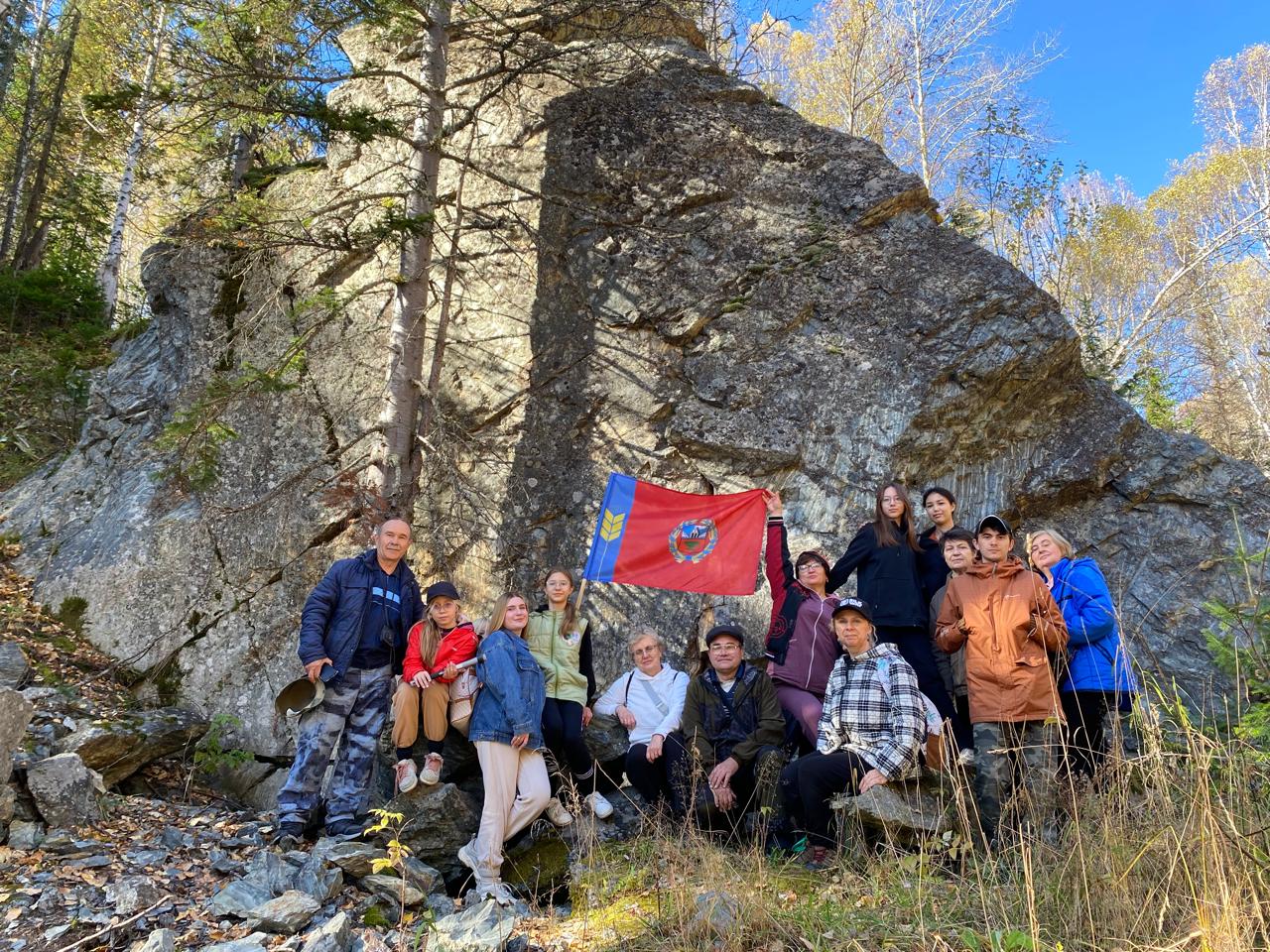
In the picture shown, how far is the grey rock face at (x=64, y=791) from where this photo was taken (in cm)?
536

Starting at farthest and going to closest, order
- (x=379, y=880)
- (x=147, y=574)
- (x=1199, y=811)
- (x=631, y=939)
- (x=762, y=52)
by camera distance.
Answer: (x=762, y=52), (x=147, y=574), (x=379, y=880), (x=631, y=939), (x=1199, y=811)

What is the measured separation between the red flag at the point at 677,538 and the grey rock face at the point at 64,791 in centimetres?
381

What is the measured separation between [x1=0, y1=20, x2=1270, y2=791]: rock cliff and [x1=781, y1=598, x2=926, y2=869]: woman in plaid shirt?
2.67m

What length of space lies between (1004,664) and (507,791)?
10.5 ft

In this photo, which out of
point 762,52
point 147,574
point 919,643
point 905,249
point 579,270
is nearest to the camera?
point 919,643

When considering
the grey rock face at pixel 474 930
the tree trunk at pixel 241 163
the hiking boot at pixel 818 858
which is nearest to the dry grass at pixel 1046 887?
the hiking boot at pixel 818 858

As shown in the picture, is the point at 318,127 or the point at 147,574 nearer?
the point at 318,127

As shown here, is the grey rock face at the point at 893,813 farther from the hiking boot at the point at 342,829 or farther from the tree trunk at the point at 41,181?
the tree trunk at the point at 41,181

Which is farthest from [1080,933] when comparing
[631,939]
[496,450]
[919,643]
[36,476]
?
[36,476]

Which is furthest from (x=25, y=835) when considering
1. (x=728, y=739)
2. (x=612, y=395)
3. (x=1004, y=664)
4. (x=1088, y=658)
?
(x=1088, y=658)

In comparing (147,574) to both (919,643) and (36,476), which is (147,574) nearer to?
(36,476)

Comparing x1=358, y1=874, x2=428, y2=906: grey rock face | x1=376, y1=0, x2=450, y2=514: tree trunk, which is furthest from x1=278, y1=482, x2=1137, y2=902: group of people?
x1=376, y1=0, x2=450, y2=514: tree trunk

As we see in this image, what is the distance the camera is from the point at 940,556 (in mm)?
6363

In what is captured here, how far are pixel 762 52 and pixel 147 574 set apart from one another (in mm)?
20760
